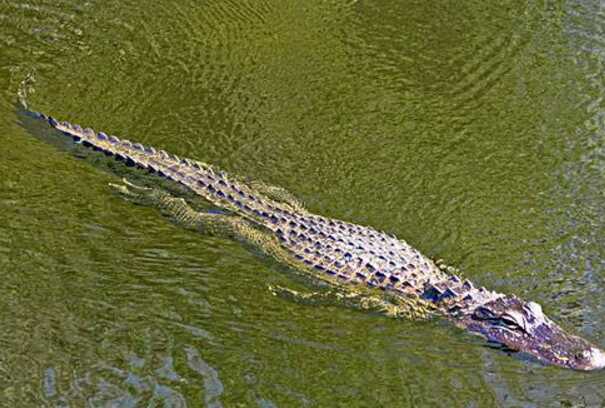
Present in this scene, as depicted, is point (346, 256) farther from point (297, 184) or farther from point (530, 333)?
point (530, 333)

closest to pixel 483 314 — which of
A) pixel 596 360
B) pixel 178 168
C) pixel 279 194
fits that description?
pixel 596 360

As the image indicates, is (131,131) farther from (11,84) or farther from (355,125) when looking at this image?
(355,125)

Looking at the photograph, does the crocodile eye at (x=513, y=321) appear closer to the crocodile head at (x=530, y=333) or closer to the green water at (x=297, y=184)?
the crocodile head at (x=530, y=333)

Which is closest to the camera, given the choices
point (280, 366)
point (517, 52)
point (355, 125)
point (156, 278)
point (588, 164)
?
point (280, 366)

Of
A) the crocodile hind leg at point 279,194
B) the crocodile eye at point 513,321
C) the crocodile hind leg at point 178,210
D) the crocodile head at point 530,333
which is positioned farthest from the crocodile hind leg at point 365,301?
the crocodile hind leg at point 279,194

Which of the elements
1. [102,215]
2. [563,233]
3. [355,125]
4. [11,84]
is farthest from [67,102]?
[563,233]

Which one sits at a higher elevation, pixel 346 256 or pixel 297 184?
pixel 297 184

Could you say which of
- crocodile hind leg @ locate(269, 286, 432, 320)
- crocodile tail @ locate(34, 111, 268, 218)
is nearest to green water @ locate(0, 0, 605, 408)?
crocodile hind leg @ locate(269, 286, 432, 320)
